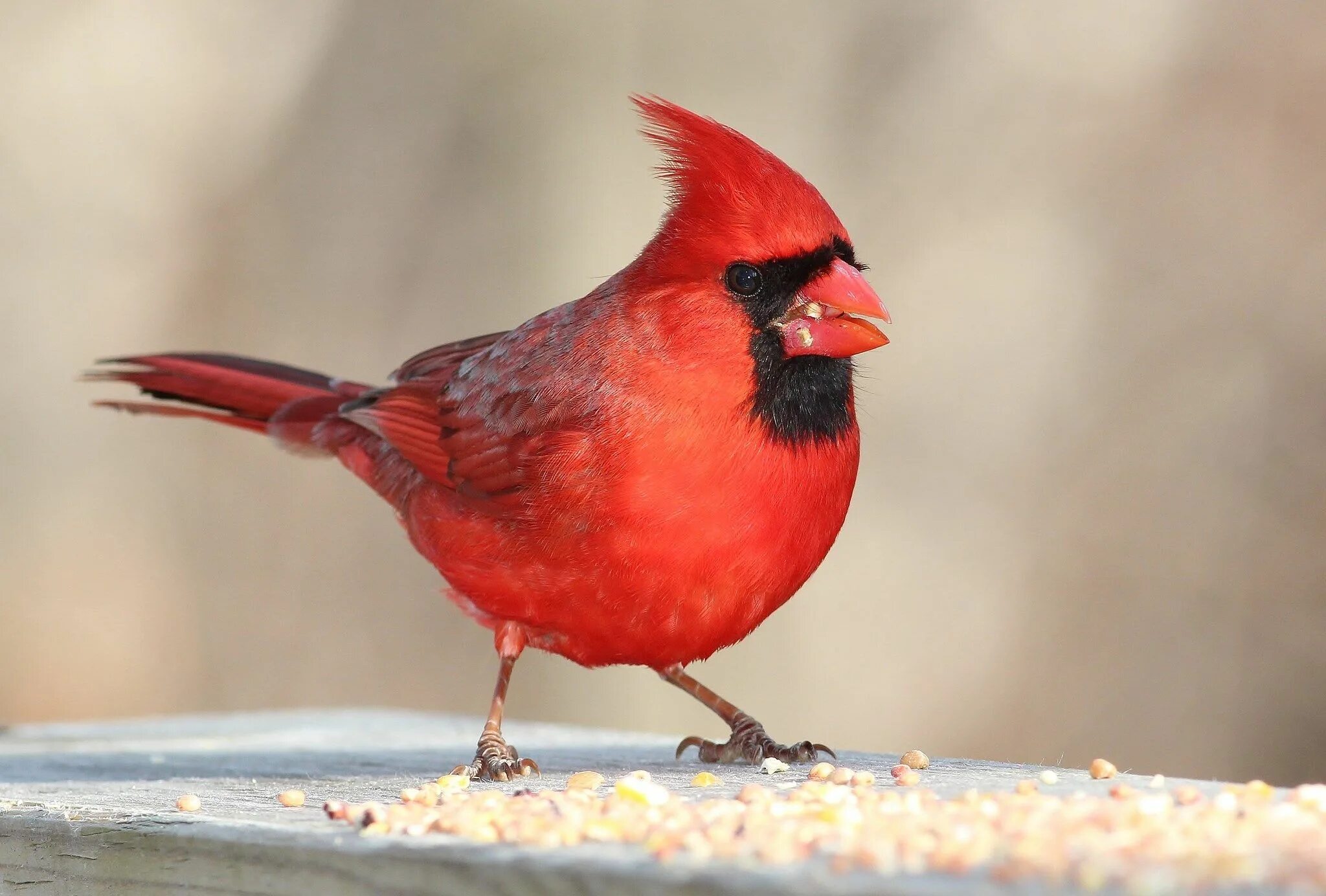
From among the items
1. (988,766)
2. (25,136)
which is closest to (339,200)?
(25,136)

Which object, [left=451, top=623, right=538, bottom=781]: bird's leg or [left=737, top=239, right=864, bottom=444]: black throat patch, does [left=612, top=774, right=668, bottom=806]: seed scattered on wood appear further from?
[left=737, top=239, right=864, bottom=444]: black throat patch

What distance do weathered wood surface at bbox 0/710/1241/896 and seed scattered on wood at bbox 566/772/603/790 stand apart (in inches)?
5.8

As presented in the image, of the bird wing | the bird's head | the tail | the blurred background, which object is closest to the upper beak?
the bird's head

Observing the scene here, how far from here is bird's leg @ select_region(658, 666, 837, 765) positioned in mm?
2752

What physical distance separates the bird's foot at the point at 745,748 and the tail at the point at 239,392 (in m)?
1.06

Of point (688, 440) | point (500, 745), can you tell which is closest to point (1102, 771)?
point (688, 440)

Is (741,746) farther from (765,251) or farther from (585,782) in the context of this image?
(765,251)

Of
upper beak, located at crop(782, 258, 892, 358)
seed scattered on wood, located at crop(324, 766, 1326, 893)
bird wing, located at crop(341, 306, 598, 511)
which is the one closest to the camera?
seed scattered on wood, located at crop(324, 766, 1326, 893)

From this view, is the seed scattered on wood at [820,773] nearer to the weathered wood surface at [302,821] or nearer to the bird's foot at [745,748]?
the weathered wood surface at [302,821]

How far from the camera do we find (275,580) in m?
5.78

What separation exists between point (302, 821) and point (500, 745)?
33.0 inches

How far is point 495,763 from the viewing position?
261cm

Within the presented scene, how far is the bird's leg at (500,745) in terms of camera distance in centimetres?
257

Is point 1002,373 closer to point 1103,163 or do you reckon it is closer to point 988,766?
point 1103,163
